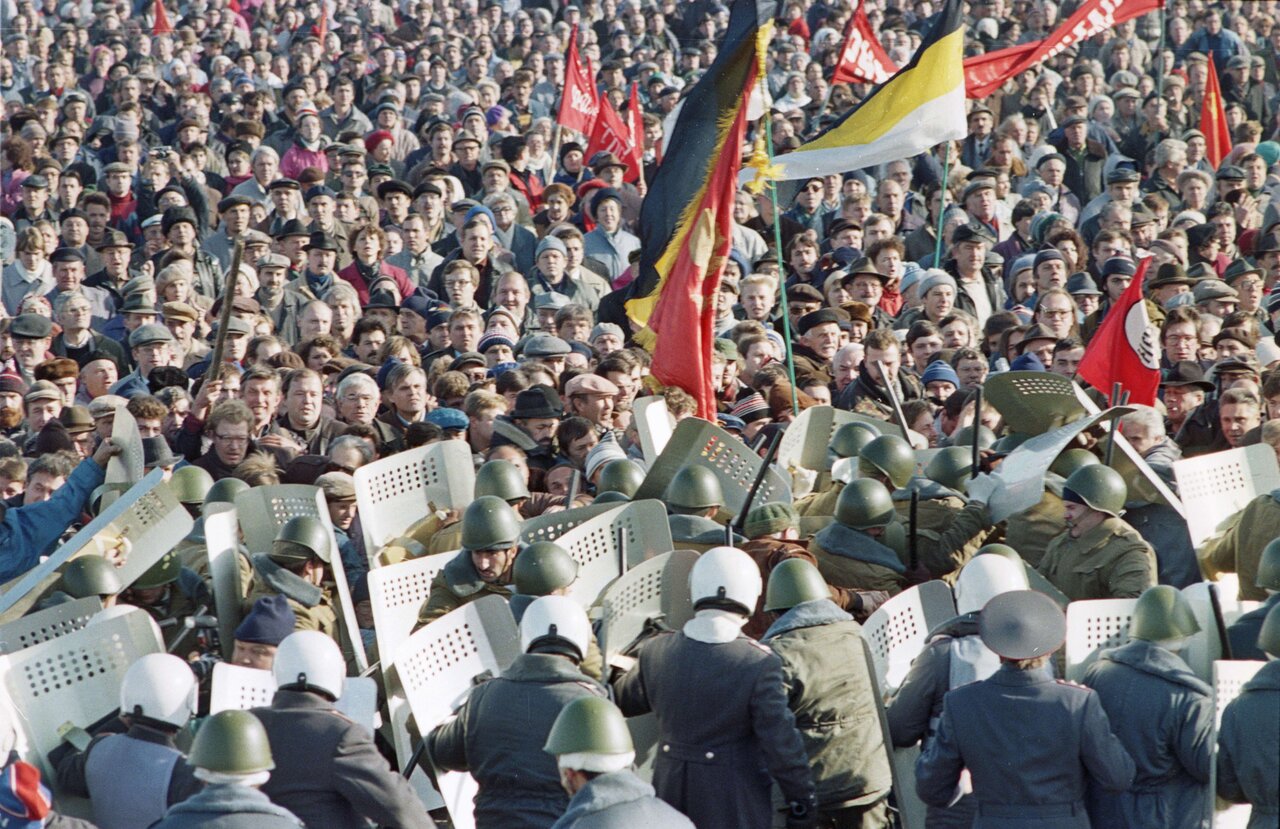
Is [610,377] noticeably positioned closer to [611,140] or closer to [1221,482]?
[1221,482]

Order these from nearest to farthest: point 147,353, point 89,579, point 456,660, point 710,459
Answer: point 456,660 < point 89,579 < point 710,459 < point 147,353

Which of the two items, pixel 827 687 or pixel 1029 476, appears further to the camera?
pixel 1029 476

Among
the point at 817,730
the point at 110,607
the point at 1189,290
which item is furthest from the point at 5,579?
the point at 1189,290

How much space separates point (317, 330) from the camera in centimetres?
1345

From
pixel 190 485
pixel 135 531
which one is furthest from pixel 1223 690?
pixel 190 485

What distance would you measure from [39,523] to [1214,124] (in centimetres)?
1314

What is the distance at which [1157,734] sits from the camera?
22.8 ft

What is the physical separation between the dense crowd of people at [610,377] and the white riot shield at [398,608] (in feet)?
0.43

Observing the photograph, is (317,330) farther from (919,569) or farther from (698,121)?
(919,569)

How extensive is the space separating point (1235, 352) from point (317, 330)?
19.5 ft

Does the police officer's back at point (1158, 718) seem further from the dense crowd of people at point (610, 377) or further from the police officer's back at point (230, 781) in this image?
the police officer's back at point (230, 781)

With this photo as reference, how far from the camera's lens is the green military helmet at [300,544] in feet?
28.2

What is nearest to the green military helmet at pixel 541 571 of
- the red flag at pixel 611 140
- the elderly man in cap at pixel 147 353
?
the elderly man in cap at pixel 147 353

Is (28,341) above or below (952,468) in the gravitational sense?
above
